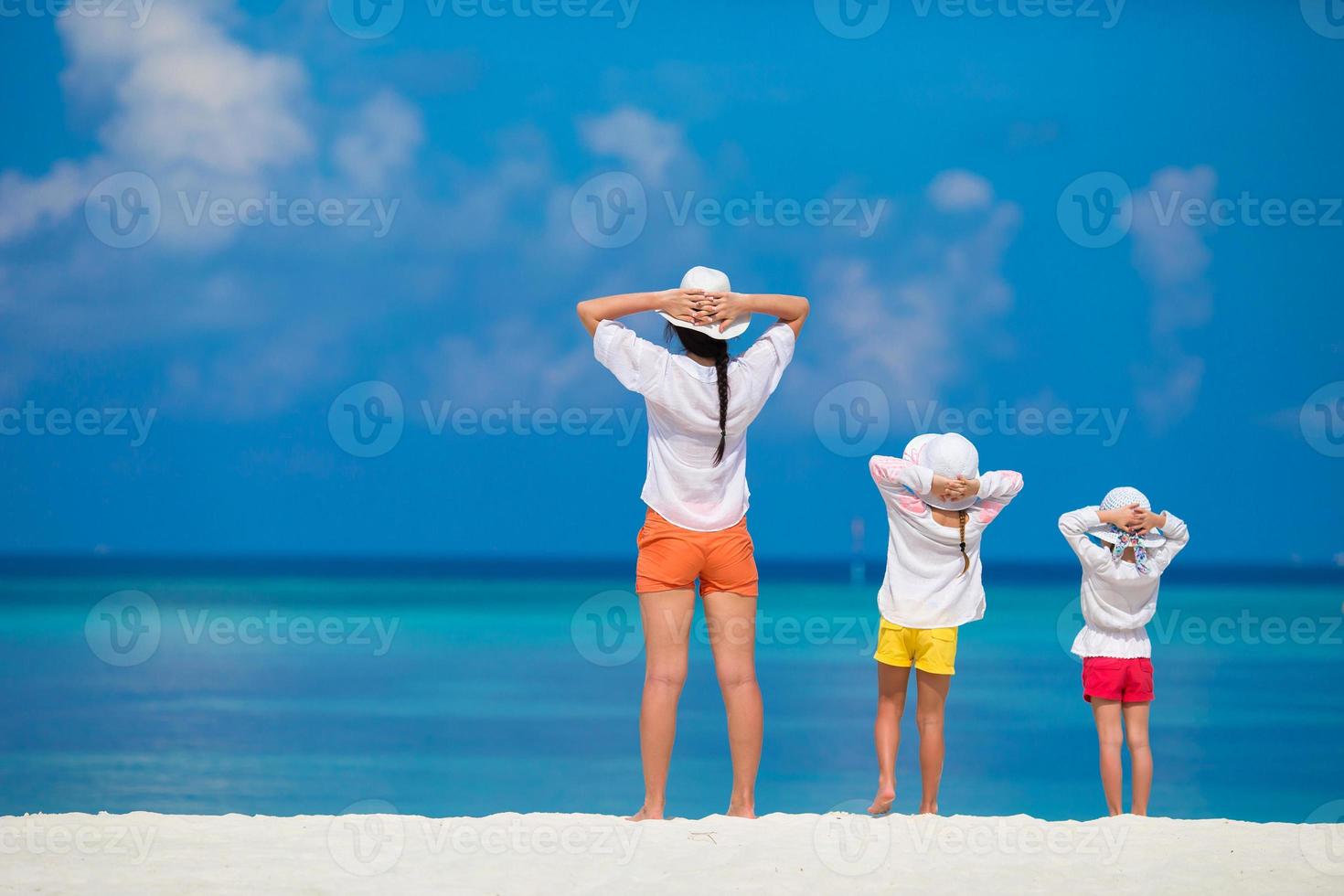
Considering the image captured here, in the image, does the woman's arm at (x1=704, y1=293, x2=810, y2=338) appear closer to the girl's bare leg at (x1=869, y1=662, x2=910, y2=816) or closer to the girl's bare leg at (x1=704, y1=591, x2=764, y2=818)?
the girl's bare leg at (x1=704, y1=591, x2=764, y2=818)

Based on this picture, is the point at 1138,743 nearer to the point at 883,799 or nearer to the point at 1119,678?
the point at 1119,678

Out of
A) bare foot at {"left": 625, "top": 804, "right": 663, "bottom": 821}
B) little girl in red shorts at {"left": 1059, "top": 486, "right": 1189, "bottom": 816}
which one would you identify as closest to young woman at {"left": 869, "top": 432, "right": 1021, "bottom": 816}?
little girl in red shorts at {"left": 1059, "top": 486, "right": 1189, "bottom": 816}

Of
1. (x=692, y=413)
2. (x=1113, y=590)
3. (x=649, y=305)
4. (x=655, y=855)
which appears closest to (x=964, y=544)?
(x=1113, y=590)

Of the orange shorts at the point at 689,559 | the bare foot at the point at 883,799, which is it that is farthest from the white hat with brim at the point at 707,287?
the bare foot at the point at 883,799

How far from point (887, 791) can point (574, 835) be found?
1270 millimetres

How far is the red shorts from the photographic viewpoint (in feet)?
Answer: 16.0

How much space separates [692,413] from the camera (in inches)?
165

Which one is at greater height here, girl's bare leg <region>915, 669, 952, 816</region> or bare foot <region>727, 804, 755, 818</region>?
girl's bare leg <region>915, 669, 952, 816</region>

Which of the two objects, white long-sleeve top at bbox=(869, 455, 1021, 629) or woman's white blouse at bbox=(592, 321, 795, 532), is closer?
woman's white blouse at bbox=(592, 321, 795, 532)

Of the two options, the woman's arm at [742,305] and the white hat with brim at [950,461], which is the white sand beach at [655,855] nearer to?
the white hat with brim at [950,461]

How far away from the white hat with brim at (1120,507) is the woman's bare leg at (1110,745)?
57 cm

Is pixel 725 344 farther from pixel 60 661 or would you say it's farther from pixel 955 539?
pixel 60 661

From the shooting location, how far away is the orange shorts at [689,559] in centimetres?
423

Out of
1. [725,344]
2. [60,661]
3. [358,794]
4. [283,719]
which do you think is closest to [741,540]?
[725,344]
